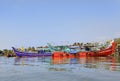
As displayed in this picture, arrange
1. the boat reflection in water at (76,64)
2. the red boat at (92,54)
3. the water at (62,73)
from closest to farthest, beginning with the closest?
the water at (62,73)
the boat reflection in water at (76,64)
the red boat at (92,54)

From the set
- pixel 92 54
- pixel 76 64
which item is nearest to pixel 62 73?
pixel 76 64

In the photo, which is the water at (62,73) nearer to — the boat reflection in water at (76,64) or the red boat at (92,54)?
the boat reflection in water at (76,64)

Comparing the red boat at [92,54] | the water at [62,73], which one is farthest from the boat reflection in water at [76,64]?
the red boat at [92,54]

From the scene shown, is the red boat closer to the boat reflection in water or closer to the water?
the boat reflection in water

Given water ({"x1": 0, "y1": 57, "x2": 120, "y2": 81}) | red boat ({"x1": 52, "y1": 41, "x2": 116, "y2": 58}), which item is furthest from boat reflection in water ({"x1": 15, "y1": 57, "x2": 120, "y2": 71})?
red boat ({"x1": 52, "y1": 41, "x2": 116, "y2": 58})

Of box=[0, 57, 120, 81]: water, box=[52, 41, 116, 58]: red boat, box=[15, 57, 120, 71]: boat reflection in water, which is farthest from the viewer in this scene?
box=[52, 41, 116, 58]: red boat

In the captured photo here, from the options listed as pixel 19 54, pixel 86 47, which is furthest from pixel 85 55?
pixel 19 54

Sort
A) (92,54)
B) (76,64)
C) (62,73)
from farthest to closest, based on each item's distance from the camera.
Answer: (92,54), (76,64), (62,73)

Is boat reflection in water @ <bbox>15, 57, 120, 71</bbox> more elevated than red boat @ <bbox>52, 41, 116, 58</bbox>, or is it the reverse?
red boat @ <bbox>52, 41, 116, 58</bbox>

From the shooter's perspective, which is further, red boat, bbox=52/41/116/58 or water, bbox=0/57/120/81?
red boat, bbox=52/41/116/58

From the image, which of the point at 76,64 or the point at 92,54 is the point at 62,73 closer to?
the point at 76,64

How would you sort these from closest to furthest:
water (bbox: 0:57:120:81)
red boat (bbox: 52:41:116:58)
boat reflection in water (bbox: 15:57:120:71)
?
water (bbox: 0:57:120:81), boat reflection in water (bbox: 15:57:120:71), red boat (bbox: 52:41:116:58)

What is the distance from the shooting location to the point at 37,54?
121 meters

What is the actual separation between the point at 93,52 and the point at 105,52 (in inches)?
182
